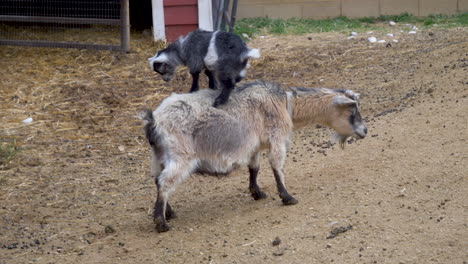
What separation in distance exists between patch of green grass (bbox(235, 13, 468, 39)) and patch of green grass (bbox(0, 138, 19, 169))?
15.4 feet

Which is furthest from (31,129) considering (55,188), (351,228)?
(351,228)

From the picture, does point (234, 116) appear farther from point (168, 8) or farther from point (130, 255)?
point (168, 8)

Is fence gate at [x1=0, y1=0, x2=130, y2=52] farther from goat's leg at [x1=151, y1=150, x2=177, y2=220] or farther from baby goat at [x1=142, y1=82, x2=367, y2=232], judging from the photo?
goat's leg at [x1=151, y1=150, x2=177, y2=220]

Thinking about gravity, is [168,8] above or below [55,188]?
above

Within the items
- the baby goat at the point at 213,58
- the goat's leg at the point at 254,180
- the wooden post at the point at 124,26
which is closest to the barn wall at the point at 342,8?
the wooden post at the point at 124,26

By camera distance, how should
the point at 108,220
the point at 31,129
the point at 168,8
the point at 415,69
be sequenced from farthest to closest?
the point at 168,8 → the point at 415,69 → the point at 31,129 → the point at 108,220

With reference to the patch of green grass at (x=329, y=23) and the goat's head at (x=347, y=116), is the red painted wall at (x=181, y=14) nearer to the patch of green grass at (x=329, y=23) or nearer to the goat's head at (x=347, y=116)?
the patch of green grass at (x=329, y=23)

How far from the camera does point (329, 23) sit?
456 inches

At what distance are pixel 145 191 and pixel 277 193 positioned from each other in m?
1.21

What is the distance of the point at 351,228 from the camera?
4688mm

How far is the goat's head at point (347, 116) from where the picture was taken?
Answer: 5730 millimetres

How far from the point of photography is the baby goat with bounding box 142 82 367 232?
5.06 m

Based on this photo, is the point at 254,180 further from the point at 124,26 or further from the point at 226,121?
the point at 124,26

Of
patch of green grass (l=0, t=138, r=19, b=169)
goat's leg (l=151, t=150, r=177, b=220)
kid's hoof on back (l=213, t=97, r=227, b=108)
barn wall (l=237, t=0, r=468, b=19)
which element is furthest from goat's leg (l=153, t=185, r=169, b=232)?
barn wall (l=237, t=0, r=468, b=19)
